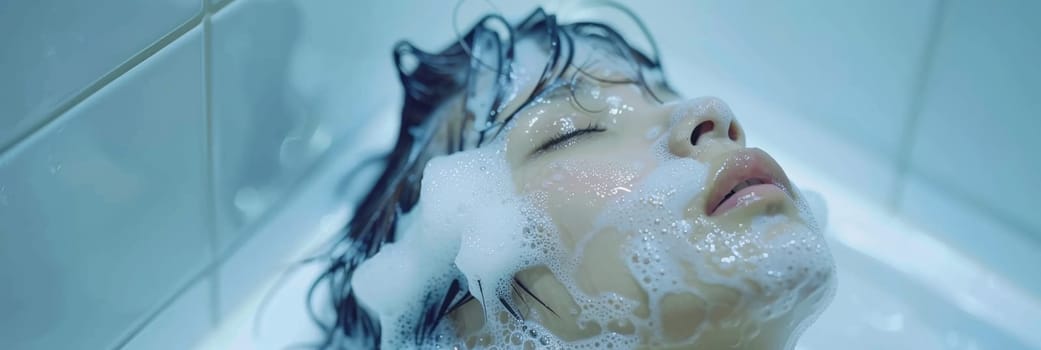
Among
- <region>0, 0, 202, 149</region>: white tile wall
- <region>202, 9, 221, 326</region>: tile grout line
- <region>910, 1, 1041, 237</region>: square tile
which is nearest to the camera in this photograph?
<region>0, 0, 202, 149</region>: white tile wall

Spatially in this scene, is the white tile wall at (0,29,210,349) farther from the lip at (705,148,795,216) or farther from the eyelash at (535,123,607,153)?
the lip at (705,148,795,216)

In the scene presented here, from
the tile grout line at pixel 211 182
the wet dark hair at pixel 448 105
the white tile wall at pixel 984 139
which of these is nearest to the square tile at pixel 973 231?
the white tile wall at pixel 984 139

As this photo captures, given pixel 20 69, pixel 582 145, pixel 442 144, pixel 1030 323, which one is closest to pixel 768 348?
pixel 582 145

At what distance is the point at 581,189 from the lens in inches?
32.5

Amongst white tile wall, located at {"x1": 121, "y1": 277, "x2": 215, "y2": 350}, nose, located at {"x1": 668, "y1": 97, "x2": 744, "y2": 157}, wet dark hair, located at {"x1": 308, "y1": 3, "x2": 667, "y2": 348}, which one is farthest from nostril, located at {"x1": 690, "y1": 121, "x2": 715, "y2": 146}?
white tile wall, located at {"x1": 121, "y1": 277, "x2": 215, "y2": 350}

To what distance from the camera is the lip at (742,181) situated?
0.78 metres

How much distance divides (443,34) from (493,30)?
38cm

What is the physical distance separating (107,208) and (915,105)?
0.90 metres

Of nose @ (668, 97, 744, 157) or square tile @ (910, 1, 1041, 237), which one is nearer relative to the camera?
nose @ (668, 97, 744, 157)

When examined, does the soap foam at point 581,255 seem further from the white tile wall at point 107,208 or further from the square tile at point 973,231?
the square tile at point 973,231

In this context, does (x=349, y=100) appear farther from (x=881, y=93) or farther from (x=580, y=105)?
(x=881, y=93)

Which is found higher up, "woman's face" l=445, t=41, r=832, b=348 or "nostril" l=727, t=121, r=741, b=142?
"nostril" l=727, t=121, r=741, b=142

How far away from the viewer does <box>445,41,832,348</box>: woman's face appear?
2.56 feet

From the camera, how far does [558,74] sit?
3.01 feet
